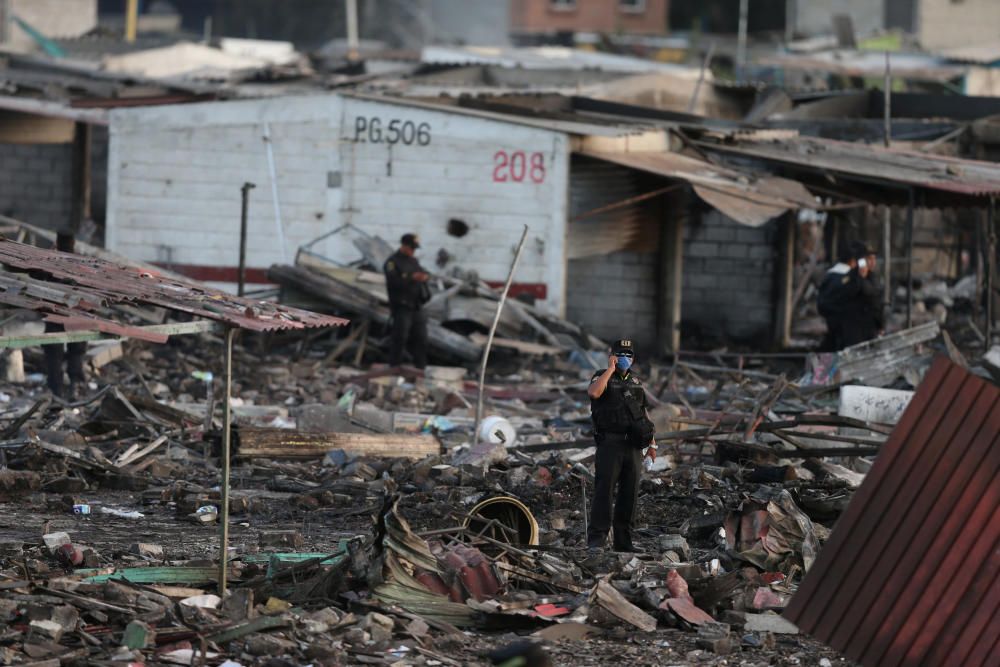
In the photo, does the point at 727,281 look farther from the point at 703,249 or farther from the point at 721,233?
the point at 721,233

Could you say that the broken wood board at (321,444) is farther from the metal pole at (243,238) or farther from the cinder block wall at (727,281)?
the cinder block wall at (727,281)

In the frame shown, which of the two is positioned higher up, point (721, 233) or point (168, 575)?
point (721, 233)

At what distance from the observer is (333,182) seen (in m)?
21.5

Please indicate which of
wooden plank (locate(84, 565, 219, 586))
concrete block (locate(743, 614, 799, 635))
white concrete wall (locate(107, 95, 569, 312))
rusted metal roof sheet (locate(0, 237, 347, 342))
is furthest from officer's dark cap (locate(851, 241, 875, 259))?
wooden plank (locate(84, 565, 219, 586))

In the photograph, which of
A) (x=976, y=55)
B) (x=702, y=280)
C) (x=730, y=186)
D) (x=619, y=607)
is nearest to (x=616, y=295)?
(x=702, y=280)

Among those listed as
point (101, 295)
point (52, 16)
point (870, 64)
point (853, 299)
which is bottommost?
point (853, 299)

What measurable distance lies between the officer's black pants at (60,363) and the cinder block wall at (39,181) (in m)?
11.2

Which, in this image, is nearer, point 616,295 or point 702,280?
point 616,295

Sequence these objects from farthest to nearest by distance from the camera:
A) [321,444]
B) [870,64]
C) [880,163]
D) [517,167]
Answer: [870,64], [880,163], [517,167], [321,444]

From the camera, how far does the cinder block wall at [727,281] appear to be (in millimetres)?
23500

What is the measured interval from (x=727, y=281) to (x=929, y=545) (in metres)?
15.5

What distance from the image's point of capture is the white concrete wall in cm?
2102

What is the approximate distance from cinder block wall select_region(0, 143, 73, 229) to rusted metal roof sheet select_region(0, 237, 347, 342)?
17564 millimetres

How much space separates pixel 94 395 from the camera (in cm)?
1602
